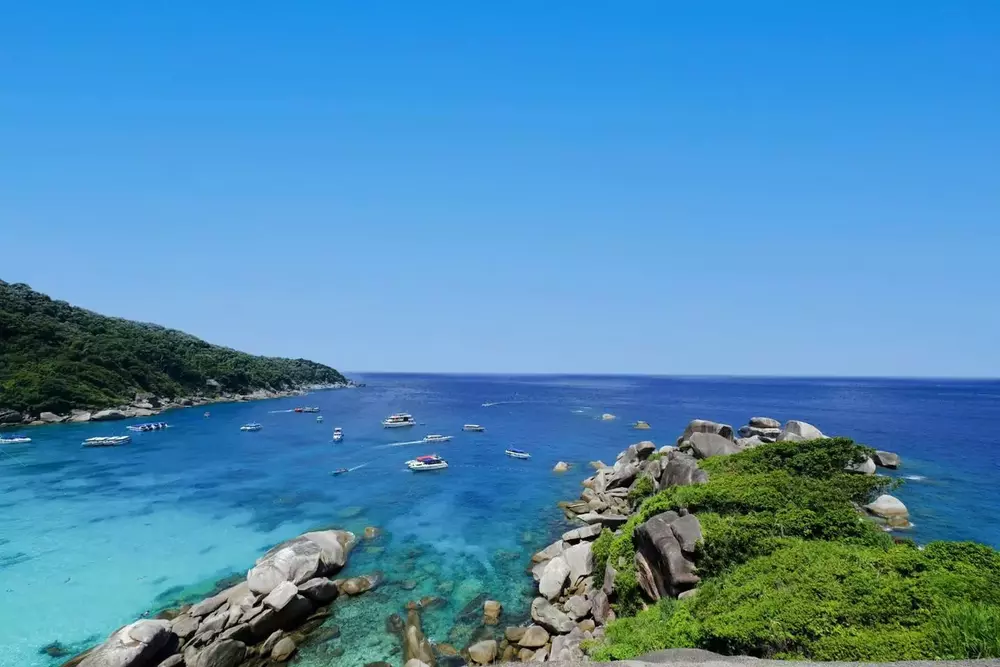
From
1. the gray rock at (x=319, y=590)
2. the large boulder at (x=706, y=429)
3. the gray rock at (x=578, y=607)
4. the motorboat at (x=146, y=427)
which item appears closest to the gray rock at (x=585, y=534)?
the gray rock at (x=578, y=607)

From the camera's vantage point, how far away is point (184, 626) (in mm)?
20234

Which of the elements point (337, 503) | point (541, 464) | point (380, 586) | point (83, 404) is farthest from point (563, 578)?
point (83, 404)

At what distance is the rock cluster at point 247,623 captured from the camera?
703 inches

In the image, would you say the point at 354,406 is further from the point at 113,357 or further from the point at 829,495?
the point at 829,495

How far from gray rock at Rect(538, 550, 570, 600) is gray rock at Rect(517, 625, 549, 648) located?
336 centimetres

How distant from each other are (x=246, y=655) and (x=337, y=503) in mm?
21388

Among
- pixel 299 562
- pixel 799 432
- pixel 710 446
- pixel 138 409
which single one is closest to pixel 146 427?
pixel 138 409

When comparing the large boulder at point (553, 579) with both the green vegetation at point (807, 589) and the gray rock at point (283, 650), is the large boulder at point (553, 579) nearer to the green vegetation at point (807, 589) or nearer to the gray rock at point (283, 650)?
the green vegetation at point (807, 589)

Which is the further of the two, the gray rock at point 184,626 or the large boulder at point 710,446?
the large boulder at point 710,446

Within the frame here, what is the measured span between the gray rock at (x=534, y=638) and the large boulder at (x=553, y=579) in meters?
3.35

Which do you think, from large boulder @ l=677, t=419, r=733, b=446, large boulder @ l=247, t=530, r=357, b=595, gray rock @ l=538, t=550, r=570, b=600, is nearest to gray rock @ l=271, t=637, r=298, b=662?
large boulder @ l=247, t=530, r=357, b=595

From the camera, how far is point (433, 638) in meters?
20.2

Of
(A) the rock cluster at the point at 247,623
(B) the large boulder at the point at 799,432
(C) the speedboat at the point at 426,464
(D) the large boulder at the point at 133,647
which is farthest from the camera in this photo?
(C) the speedboat at the point at 426,464

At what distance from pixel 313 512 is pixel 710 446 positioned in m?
31.0
